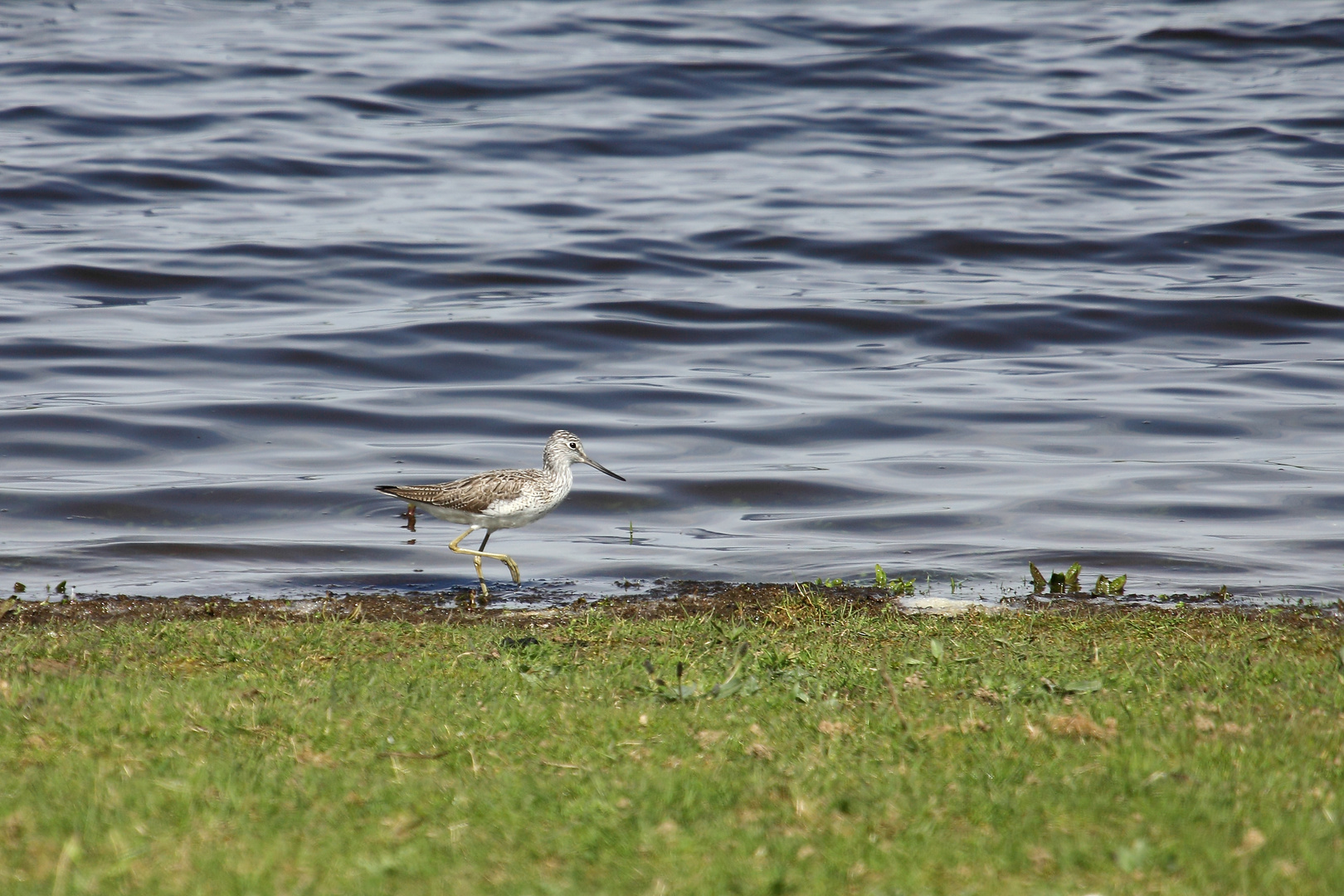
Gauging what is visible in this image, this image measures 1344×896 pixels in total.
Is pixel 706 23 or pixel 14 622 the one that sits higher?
pixel 706 23

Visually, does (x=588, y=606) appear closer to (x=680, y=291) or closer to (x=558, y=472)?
(x=558, y=472)

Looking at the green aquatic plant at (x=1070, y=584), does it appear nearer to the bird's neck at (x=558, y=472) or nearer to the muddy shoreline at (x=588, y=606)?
the muddy shoreline at (x=588, y=606)

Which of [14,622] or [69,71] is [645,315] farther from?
[69,71]

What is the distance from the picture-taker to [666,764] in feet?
21.5

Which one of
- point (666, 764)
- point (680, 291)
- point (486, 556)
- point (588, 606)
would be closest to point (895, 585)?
point (588, 606)

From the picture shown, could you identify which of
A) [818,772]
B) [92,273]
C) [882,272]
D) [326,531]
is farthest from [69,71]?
[818,772]

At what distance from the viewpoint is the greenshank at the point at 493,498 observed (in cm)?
1363

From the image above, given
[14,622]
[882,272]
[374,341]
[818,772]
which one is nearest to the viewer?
[818,772]

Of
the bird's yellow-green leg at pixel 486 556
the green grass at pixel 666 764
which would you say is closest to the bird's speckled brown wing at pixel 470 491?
the bird's yellow-green leg at pixel 486 556

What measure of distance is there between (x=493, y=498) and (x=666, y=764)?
7352 millimetres

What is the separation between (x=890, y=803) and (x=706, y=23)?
172 ft

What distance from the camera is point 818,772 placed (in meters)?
6.38

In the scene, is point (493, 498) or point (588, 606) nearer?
point (588, 606)

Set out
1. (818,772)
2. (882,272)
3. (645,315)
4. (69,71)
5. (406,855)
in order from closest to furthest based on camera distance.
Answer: (406,855) < (818,772) < (645,315) < (882,272) < (69,71)
